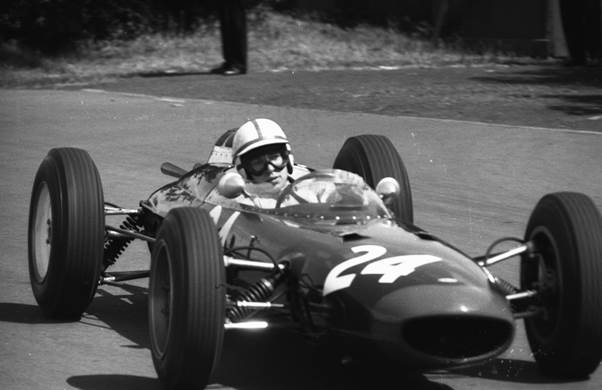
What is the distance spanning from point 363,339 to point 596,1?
1841cm

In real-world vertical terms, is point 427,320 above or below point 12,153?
above

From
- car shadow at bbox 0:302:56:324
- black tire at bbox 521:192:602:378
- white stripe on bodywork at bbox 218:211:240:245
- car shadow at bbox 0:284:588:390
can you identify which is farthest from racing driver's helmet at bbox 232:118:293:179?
black tire at bbox 521:192:602:378

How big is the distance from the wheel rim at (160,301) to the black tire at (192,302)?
0.13m

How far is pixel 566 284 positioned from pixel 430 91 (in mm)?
13682

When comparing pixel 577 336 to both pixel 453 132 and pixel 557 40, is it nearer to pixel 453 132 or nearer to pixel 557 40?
pixel 453 132

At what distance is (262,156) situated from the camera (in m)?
7.80

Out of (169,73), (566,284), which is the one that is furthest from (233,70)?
(566,284)

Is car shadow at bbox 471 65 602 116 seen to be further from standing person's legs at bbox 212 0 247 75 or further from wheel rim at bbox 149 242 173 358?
wheel rim at bbox 149 242 173 358

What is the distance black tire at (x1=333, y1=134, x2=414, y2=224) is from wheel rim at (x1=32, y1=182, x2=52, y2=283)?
6.23ft

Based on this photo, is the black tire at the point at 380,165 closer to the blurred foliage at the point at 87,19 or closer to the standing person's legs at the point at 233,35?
the standing person's legs at the point at 233,35

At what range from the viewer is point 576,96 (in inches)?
743

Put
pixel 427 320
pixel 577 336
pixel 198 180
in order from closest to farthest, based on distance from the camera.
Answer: pixel 427 320 < pixel 577 336 < pixel 198 180

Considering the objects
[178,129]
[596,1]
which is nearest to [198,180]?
[178,129]

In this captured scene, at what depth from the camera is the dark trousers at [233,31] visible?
22.3 m
